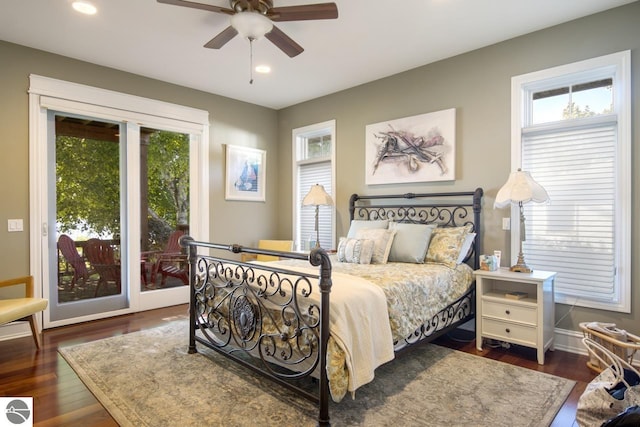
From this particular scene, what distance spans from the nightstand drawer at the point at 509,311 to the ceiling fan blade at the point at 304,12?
2.70m

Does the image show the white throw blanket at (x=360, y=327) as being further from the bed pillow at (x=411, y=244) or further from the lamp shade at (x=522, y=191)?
the lamp shade at (x=522, y=191)

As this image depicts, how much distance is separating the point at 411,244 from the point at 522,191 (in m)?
1.07

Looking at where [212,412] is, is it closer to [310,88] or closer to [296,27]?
[296,27]

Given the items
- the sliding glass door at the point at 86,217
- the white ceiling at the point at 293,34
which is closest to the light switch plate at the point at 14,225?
the sliding glass door at the point at 86,217

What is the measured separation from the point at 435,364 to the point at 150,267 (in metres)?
3.56

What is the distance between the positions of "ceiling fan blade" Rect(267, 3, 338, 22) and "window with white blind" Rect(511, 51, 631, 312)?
2.05 meters

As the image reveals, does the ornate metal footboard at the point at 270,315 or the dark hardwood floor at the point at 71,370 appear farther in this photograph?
the dark hardwood floor at the point at 71,370

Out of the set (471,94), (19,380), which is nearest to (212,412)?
(19,380)

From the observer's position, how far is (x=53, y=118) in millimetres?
3881

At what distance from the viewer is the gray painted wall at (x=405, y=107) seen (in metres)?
3.12

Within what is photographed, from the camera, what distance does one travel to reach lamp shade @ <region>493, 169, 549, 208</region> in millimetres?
3037

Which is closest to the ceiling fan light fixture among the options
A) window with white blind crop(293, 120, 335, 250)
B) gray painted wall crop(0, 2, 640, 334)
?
gray painted wall crop(0, 2, 640, 334)

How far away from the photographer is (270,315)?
7.89 ft

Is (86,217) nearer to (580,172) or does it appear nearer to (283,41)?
(283,41)
